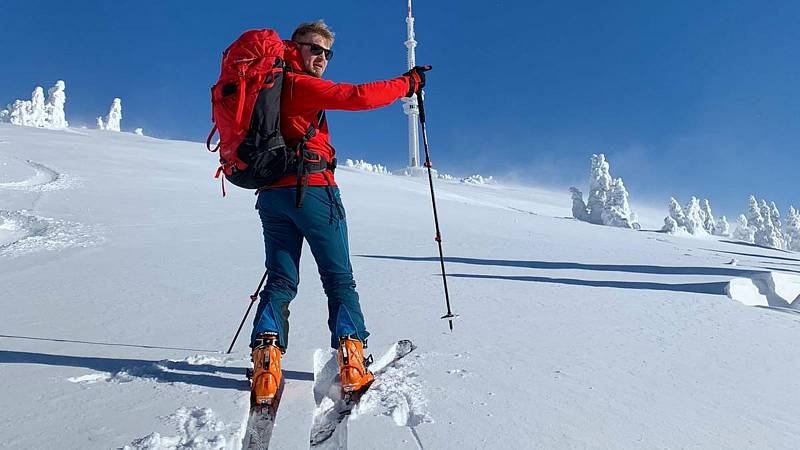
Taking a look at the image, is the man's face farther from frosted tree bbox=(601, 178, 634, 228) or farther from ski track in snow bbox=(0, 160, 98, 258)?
frosted tree bbox=(601, 178, 634, 228)

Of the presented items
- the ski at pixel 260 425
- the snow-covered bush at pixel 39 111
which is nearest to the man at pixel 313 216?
the ski at pixel 260 425

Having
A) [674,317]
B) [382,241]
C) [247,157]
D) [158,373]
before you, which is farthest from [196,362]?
[382,241]

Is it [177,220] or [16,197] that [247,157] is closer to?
[177,220]

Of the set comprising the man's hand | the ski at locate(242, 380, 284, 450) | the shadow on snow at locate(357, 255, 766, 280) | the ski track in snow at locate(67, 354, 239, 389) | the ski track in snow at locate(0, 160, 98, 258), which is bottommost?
the ski at locate(242, 380, 284, 450)

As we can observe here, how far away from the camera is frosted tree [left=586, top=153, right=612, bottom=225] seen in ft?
180

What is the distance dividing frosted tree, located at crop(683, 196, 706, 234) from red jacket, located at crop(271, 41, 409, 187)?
213ft

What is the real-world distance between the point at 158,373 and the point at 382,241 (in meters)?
7.83

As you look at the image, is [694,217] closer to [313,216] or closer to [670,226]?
[670,226]

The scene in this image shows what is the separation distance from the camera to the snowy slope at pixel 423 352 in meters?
2.17

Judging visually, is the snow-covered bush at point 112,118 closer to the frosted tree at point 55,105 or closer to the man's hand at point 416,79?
the frosted tree at point 55,105

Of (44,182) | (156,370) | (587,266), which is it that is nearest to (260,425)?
(156,370)

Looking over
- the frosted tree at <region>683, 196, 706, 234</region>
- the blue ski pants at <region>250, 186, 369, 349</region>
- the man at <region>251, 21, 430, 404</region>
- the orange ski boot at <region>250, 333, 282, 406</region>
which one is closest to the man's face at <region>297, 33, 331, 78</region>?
the man at <region>251, 21, 430, 404</region>

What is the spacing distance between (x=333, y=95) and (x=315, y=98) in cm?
10

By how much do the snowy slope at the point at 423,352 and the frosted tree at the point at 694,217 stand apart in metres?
58.3
